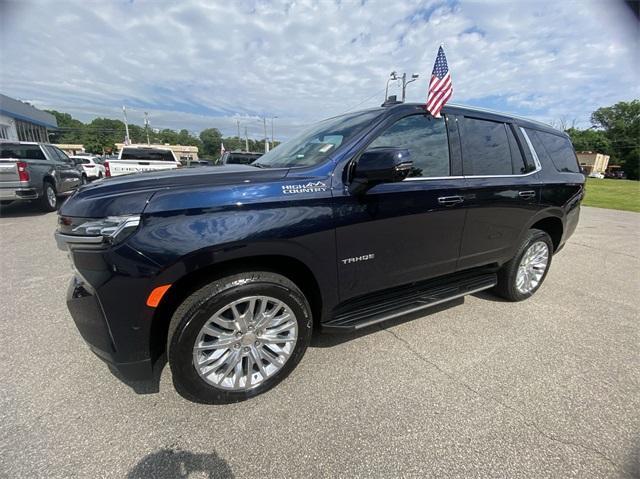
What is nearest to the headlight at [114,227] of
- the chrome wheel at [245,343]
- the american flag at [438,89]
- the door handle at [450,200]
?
the chrome wheel at [245,343]

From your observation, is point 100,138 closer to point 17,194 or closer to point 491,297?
point 17,194

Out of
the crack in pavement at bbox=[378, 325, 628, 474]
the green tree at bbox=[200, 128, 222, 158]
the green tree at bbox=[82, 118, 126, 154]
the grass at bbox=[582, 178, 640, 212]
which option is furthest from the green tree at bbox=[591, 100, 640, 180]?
the green tree at bbox=[82, 118, 126, 154]

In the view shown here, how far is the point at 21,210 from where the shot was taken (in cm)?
877

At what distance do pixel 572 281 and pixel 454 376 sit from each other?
10.7 ft

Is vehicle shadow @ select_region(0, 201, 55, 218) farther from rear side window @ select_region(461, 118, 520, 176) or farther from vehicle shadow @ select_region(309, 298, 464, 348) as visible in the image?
rear side window @ select_region(461, 118, 520, 176)

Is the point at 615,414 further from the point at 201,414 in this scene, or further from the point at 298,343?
the point at 201,414

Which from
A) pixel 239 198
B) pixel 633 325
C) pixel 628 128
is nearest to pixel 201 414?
pixel 239 198

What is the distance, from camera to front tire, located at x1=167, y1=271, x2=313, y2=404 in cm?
192

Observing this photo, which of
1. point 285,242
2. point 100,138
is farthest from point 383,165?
point 100,138

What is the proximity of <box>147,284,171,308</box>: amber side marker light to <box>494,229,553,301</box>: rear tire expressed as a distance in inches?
132

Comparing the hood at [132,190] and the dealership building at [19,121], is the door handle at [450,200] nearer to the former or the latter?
the hood at [132,190]

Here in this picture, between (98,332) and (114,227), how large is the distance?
635mm

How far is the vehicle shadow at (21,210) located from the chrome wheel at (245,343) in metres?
9.14

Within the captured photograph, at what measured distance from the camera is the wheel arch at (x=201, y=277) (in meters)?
1.96
